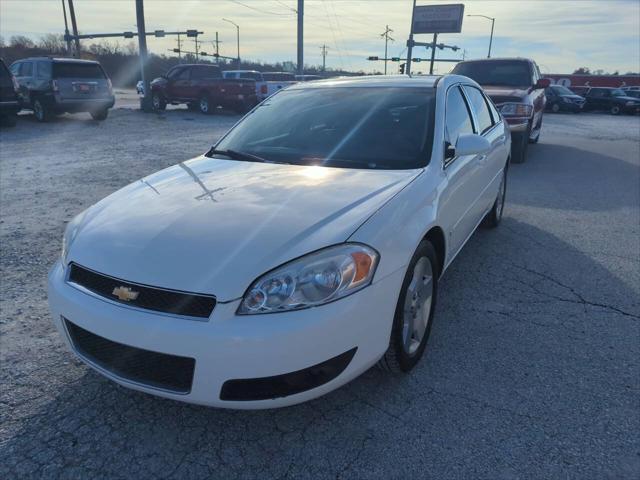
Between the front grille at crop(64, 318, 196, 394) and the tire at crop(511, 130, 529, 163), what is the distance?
29.1ft

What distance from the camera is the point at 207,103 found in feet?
65.7

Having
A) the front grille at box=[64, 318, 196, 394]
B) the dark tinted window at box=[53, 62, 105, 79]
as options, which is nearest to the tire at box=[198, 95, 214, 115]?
the dark tinted window at box=[53, 62, 105, 79]

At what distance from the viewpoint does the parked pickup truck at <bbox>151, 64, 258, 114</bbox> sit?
19266 millimetres

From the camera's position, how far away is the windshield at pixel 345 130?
10.1 ft

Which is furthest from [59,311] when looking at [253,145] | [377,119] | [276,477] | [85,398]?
[377,119]

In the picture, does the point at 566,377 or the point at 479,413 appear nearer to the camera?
the point at 479,413

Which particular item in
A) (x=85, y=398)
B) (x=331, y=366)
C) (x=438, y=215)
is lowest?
(x=85, y=398)

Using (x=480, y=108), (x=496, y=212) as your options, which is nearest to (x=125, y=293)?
(x=480, y=108)

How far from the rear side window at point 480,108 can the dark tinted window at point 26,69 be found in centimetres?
1514

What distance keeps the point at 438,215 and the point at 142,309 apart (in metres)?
1.67

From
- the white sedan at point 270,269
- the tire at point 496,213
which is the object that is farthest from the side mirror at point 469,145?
the tire at point 496,213

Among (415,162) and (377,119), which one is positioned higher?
(377,119)

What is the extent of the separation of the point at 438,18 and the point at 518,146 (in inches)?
1689

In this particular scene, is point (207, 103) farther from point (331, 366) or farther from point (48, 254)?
point (331, 366)
